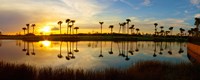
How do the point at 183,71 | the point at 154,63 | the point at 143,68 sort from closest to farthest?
the point at 183,71 < the point at 143,68 < the point at 154,63

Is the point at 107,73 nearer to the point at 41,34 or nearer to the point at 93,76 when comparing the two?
the point at 93,76

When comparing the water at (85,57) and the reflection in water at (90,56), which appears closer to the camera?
the water at (85,57)

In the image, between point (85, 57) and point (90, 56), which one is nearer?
point (85, 57)

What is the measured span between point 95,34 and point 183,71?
543ft

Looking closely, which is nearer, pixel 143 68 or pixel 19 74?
pixel 19 74

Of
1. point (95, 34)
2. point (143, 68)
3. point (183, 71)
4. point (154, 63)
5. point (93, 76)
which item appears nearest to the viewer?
point (93, 76)

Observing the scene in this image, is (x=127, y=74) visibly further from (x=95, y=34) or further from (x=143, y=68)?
(x=95, y=34)

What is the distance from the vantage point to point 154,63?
75.9 feet

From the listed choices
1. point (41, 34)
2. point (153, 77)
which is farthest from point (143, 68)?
point (41, 34)

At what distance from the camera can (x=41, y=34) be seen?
19050 centimetres

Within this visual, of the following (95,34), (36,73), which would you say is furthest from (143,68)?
(95,34)

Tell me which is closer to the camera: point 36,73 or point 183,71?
point 36,73

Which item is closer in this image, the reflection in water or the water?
the water

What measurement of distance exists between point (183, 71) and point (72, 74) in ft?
25.7
